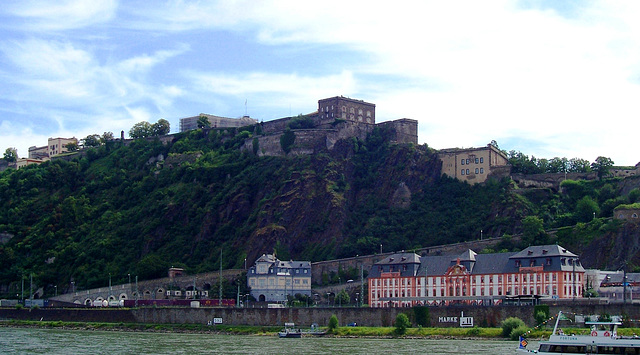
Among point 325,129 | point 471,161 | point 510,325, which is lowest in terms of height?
point 510,325

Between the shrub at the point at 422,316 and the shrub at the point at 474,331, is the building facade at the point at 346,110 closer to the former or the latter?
the shrub at the point at 422,316

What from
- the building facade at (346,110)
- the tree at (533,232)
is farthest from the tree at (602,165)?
the building facade at (346,110)

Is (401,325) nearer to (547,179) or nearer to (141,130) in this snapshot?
(547,179)

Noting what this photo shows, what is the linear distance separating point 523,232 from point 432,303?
1738cm

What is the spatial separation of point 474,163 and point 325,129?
81.1ft

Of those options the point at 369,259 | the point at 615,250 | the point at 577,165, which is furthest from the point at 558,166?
the point at 369,259

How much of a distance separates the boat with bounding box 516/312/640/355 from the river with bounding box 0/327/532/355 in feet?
24.7

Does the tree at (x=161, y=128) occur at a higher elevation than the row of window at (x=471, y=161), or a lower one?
higher

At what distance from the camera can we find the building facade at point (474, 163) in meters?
120

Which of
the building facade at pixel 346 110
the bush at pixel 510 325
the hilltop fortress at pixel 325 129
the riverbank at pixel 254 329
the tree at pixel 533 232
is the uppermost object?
the building facade at pixel 346 110

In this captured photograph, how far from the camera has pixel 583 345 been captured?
5025 centimetres

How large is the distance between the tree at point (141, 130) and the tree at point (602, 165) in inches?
3350

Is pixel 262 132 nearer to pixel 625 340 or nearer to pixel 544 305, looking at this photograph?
pixel 544 305

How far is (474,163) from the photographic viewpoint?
122 m
